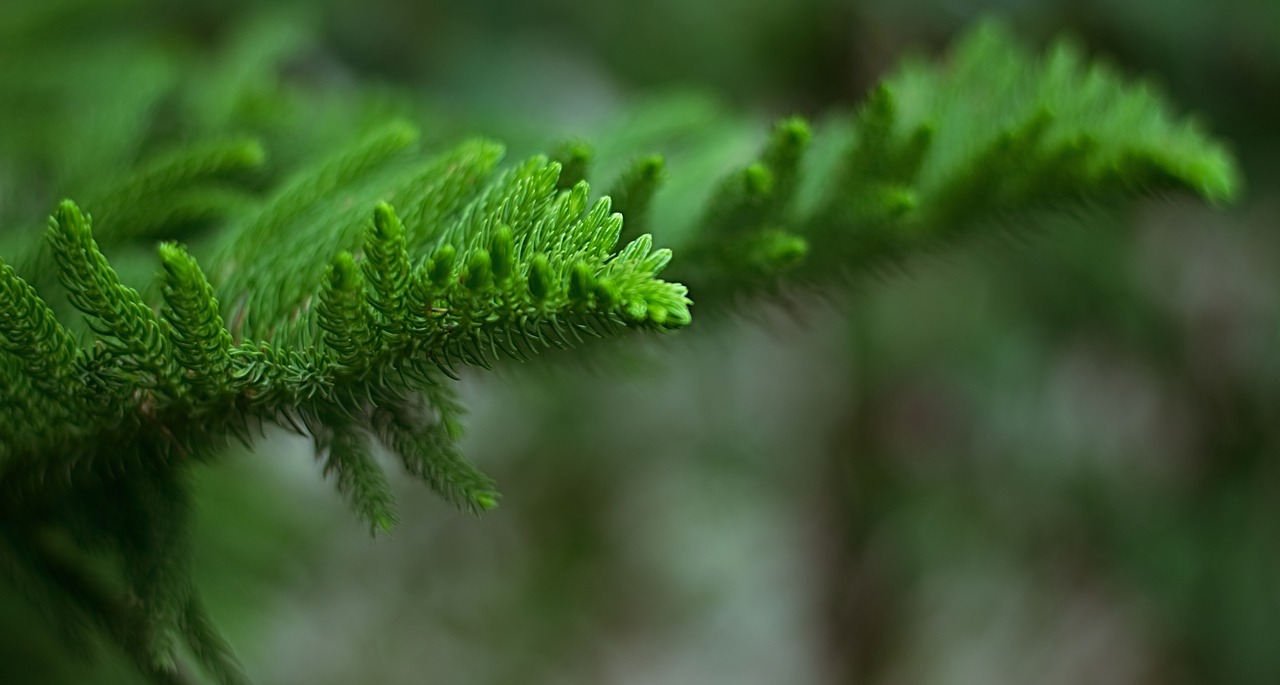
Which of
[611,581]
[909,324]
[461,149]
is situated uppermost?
[909,324]

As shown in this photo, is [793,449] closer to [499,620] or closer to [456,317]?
[499,620]

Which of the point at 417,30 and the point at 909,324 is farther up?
the point at 417,30

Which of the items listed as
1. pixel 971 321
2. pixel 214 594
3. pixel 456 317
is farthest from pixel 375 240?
pixel 971 321

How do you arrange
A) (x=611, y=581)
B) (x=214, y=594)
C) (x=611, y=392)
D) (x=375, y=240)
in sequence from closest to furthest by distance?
(x=375, y=240) → (x=214, y=594) → (x=611, y=392) → (x=611, y=581)

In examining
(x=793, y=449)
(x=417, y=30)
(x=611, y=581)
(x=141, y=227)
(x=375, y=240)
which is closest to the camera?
(x=375, y=240)

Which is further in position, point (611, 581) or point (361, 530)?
point (611, 581)

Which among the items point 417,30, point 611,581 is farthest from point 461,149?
point 611,581
